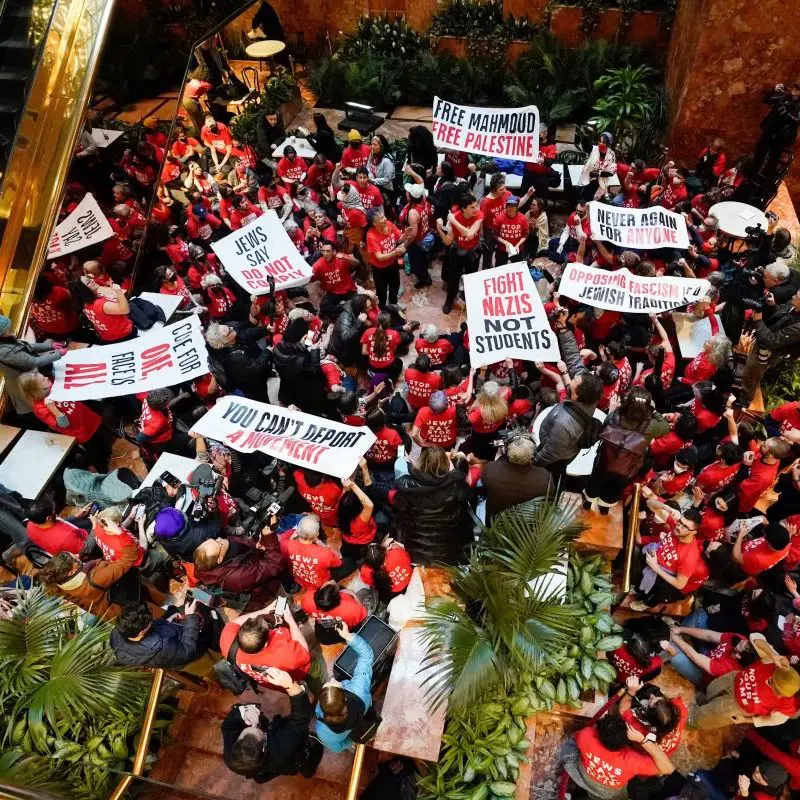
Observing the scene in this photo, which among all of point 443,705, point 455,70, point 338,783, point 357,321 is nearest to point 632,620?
point 443,705

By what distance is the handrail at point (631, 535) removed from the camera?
5641 mm

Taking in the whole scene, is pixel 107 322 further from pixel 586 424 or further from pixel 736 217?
pixel 736 217

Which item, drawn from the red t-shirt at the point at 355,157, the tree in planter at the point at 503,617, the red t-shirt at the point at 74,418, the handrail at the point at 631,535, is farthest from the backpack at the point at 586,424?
the red t-shirt at the point at 355,157

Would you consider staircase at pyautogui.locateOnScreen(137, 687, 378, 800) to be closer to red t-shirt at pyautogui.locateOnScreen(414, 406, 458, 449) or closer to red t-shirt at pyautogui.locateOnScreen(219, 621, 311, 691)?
red t-shirt at pyautogui.locateOnScreen(219, 621, 311, 691)

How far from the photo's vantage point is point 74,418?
23.4 feet

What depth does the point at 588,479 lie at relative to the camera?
573 cm

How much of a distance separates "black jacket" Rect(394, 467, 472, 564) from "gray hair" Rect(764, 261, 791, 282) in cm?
465

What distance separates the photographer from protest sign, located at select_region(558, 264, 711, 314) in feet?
23.2

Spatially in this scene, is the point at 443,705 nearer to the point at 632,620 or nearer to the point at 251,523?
the point at 632,620

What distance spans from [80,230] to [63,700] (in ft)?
23.2

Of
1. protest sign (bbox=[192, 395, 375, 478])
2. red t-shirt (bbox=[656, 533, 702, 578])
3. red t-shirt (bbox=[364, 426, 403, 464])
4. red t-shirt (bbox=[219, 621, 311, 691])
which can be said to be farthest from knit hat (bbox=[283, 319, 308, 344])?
red t-shirt (bbox=[656, 533, 702, 578])

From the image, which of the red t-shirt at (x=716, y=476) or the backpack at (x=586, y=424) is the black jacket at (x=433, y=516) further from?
the red t-shirt at (x=716, y=476)

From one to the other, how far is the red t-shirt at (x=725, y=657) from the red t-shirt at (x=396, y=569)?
2.64 meters

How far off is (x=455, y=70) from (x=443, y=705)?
1388cm
